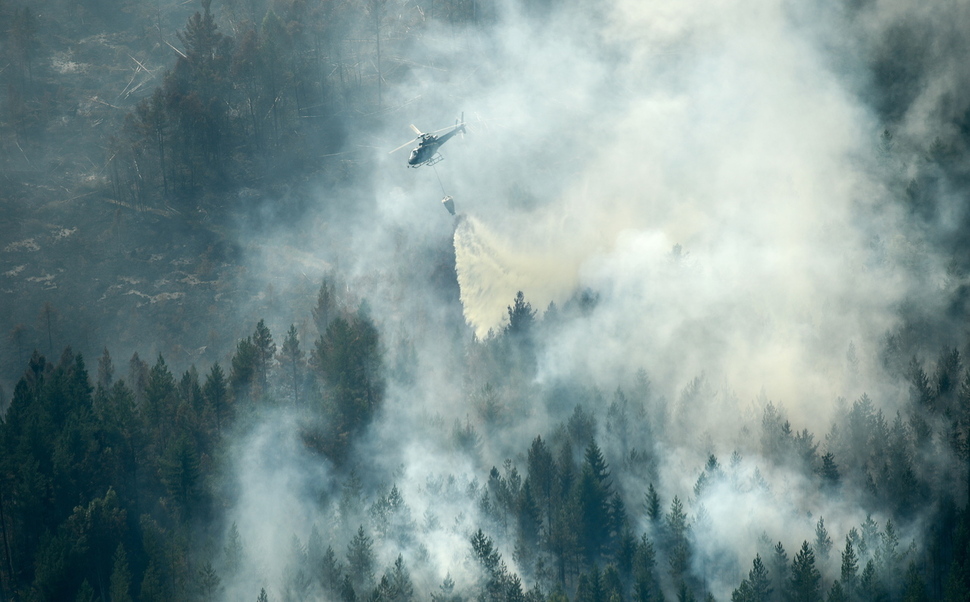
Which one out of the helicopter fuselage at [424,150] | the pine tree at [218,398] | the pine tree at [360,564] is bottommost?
the pine tree at [360,564]

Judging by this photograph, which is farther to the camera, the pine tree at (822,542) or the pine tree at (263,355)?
the pine tree at (263,355)

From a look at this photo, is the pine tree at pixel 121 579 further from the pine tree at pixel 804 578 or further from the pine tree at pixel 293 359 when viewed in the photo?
the pine tree at pixel 804 578

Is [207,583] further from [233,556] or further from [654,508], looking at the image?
[654,508]

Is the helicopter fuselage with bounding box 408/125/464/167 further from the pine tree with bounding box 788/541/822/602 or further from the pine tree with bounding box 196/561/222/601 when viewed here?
the pine tree with bounding box 788/541/822/602

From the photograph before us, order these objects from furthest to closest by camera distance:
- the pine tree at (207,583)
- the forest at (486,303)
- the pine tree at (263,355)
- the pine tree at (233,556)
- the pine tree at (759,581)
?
the pine tree at (263,355), the forest at (486,303), the pine tree at (233,556), the pine tree at (759,581), the pine tree at (207,583)

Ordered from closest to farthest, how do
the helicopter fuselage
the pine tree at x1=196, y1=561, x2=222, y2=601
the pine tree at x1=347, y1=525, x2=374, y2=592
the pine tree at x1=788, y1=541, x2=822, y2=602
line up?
the pine tree at x1=788, y1=541, x2=822, y2=602
the pine tree at x1=196, y1=561, x2=222, y2=601
the pine tree at x1=347, y1=525, x2=374, y2=592
the helicopter fuselage

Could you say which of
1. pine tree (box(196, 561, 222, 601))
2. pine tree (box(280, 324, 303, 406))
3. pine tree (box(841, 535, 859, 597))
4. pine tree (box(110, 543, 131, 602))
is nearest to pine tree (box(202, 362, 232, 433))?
pine tree (box(280, 324, 303, 406))

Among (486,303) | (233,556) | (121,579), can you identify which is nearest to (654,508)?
(486,303)

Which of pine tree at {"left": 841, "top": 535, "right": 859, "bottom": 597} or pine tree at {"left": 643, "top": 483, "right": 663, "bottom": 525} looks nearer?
pine tree at {"left": 841, "top": 535, "right": 859, "bottom": 597}

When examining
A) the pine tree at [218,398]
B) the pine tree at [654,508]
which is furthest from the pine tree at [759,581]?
the pine tree at [218,398]
